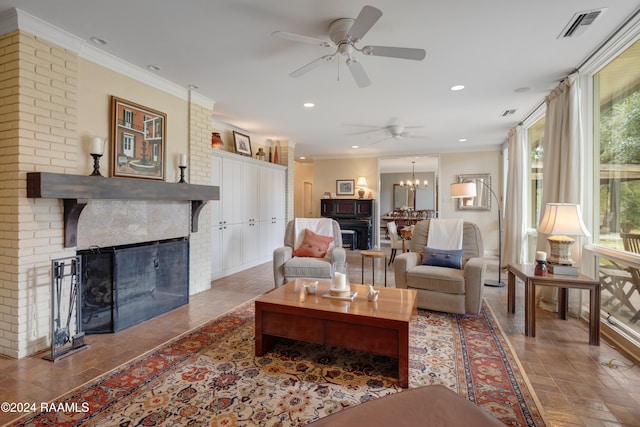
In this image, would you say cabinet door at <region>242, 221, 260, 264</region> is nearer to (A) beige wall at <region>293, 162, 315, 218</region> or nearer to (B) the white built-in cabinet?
(B) the white built-in cabinet

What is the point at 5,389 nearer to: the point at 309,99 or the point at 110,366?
the point at 110,366

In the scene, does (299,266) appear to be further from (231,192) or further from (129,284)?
(231,192)

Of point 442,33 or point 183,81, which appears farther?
point 183,81

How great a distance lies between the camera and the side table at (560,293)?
2.57 meters

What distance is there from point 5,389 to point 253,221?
4.04 m

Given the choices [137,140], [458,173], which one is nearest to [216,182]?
[137,140]

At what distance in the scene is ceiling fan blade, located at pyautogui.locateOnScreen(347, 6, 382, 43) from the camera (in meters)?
1.82

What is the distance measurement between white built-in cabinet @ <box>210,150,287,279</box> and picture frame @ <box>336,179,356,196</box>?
84.4 inches

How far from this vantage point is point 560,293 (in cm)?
323

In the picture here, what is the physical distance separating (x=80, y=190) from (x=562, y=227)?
4.17 metres

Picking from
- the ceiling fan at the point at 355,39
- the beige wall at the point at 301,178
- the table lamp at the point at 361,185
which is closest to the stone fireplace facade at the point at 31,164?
the ceiling fan at the point at 355,39

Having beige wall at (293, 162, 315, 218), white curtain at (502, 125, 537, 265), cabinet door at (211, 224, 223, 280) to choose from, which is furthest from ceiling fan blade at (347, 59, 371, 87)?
beige wall at (293, 162, 315, 218)

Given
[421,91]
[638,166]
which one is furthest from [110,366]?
[638,166]

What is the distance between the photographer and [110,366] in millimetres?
2254
